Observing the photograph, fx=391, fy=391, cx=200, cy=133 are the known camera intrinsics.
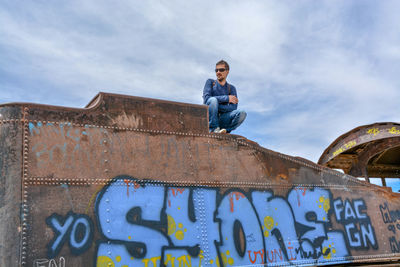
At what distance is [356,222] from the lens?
7.30 metres

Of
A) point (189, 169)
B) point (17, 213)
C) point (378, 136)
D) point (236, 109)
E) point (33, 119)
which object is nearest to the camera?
point (17, 213)

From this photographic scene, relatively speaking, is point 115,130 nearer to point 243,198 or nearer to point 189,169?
point 189,169

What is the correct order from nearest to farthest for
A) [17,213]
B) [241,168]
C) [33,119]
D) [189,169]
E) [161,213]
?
[17,213]
[33,119]
[161,213]
[189,169]
[241,168]

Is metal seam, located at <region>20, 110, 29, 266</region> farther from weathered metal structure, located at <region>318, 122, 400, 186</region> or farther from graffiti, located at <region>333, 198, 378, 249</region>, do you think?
weathered metal structure, located at <region>318, 122, 400, 186</region>

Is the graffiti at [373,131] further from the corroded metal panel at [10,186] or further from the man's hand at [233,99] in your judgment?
the corroded metal panel at [10,186]

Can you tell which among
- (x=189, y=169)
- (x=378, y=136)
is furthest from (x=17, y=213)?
(x=378, y=136)

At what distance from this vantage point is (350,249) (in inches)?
279

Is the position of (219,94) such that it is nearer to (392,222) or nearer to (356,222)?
(356,222)

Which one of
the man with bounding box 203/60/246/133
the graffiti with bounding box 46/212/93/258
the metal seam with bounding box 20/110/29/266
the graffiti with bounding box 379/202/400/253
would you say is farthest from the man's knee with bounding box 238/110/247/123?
the metal seam with bounding box 20/110/29/266

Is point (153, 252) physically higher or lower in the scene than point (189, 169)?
lower

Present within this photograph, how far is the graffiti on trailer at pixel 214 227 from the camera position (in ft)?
16.9

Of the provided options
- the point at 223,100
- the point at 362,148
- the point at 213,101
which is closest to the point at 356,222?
the point at 223,100

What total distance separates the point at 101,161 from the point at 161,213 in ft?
3.64

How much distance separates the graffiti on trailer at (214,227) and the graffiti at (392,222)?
1.66ft
